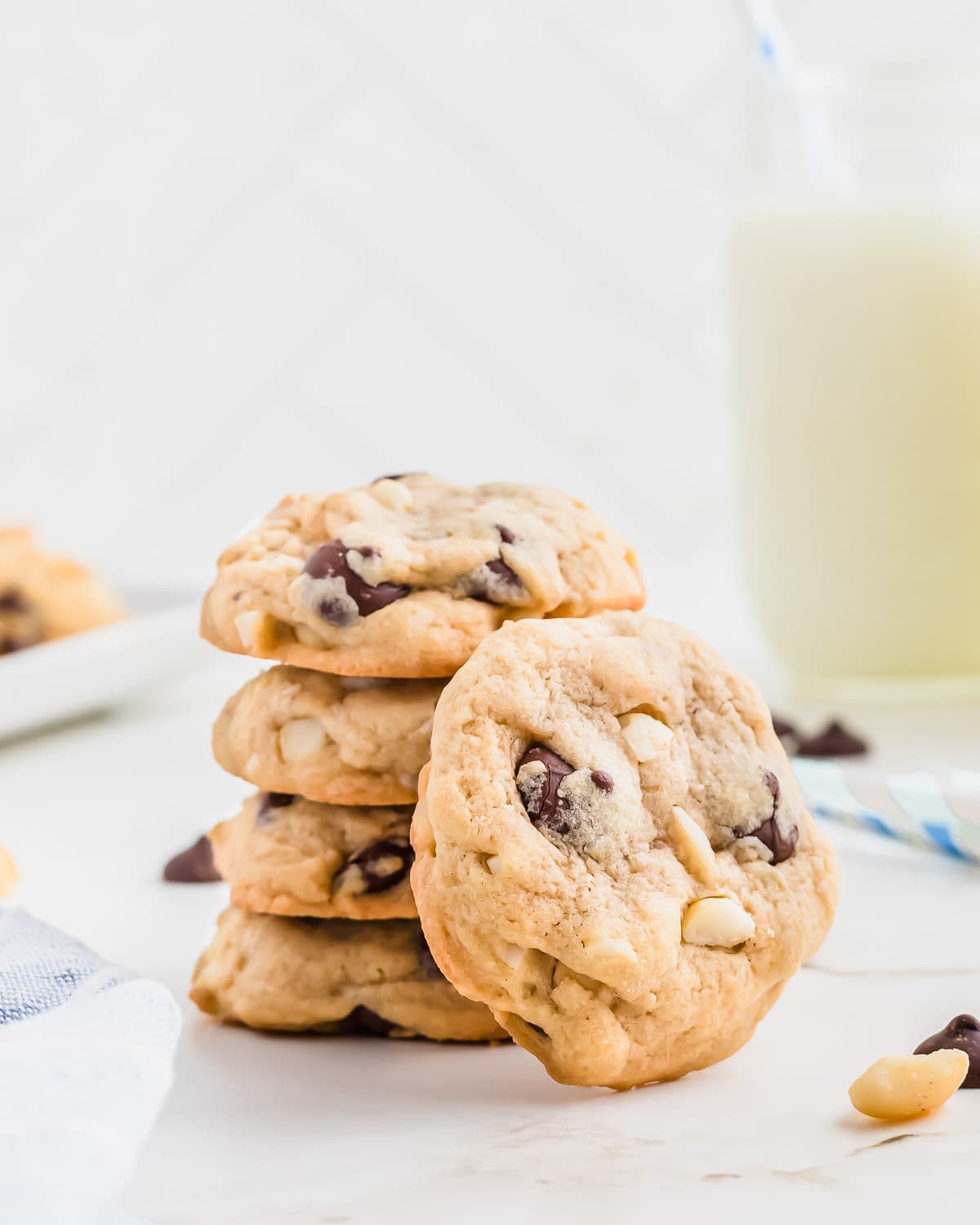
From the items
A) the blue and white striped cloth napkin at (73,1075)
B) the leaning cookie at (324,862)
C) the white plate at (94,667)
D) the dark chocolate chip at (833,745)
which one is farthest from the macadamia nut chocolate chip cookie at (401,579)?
the white plate at (94,667)

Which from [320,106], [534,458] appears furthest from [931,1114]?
[320,106]

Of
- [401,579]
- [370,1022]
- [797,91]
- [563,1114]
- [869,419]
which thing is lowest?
[370,1022]

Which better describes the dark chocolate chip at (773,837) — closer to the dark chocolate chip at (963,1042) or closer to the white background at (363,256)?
the dark chocolate chip at (963,1042)

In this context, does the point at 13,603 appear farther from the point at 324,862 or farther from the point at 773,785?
the point at 773,785

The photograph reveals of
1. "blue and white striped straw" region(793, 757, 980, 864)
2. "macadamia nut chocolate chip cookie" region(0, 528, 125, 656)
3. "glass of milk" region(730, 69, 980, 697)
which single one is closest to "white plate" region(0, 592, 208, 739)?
"macadamia nut chocolate chip cookie" region(0, 528, 125, 656)

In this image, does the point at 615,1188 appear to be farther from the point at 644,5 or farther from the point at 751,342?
the point at 644,5

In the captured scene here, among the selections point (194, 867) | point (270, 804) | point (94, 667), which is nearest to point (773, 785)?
point (270, 804)
